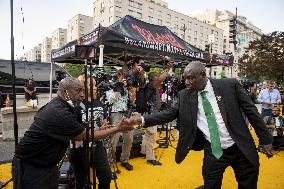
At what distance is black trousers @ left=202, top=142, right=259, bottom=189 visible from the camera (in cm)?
315

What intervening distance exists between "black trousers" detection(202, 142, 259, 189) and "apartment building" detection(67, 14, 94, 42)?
86892mm

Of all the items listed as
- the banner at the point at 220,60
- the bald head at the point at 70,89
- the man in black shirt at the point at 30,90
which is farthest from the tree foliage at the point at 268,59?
the bald head at the point at 70,89

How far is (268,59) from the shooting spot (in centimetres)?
2589

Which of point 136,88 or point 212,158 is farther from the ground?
point 136,88

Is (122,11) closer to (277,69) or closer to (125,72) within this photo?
(277,69)

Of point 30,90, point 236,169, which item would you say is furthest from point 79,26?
point 236,169

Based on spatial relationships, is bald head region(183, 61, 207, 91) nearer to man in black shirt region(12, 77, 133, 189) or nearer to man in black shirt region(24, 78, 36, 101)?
man in black shirt region(12, 77, 133, 189)

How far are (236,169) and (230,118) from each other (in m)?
0.64

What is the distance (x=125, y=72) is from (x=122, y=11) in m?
63.3

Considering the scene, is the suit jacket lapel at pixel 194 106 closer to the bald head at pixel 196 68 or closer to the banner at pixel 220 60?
the bald head at pixel 196 68

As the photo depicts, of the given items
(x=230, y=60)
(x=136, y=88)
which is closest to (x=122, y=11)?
(x=230, y=60)

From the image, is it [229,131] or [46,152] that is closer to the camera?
[46,152]

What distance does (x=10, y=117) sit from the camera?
8.57 m

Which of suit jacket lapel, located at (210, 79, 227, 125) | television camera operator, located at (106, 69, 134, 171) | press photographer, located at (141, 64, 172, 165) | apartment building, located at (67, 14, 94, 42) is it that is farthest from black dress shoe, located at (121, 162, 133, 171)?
apartment building, located at (67, 14, 94, 42)
